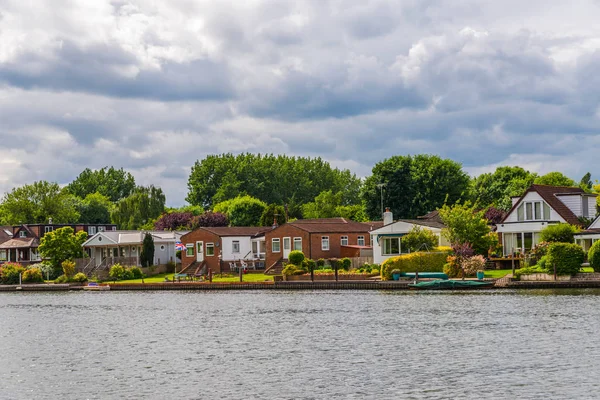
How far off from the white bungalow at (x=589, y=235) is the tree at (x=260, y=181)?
107020 mm

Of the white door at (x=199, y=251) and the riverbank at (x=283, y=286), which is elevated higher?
the white door at (x=199, y=251)

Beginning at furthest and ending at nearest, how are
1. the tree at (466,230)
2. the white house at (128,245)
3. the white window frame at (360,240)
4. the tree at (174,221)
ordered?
the tree at (174,221)
the white house at (128,245)
the white window frame at (360,240)
the tree at (466,230)

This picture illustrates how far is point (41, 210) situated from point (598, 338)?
128 meters

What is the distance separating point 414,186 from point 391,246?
122 ft

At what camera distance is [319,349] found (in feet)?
128

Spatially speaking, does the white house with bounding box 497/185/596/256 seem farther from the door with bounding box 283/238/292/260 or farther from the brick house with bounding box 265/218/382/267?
the door with bounding box 283/238/292/260

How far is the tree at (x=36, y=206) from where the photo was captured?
15025 centimetres

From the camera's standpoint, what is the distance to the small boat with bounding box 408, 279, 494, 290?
63406 mm

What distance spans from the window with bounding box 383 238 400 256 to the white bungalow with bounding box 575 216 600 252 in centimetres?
1692

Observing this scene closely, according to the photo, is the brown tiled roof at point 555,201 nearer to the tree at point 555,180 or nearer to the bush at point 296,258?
the bush at point 296,258

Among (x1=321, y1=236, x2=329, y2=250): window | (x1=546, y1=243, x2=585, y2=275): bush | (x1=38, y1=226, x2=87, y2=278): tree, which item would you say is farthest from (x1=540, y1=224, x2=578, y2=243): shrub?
(x1=38, y1=226, x2=87, y2=278): tree

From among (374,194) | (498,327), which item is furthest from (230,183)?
(498,327)

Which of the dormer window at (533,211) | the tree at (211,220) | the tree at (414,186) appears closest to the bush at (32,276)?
the tree at (211,220)

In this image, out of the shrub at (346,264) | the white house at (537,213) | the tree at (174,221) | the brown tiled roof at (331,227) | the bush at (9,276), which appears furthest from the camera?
the tree at (174,221)
